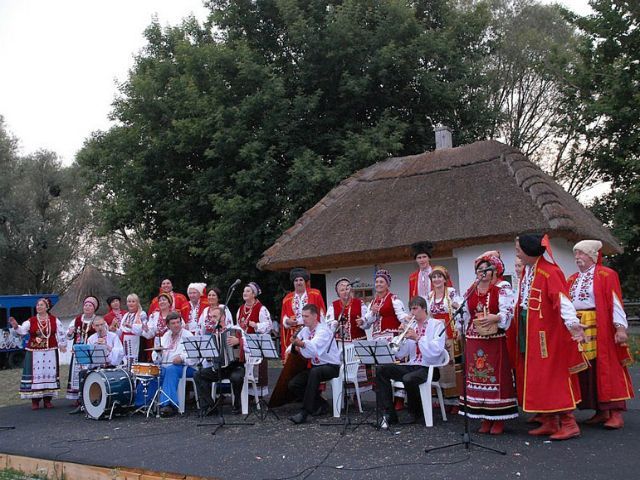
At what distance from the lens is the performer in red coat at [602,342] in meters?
6.39

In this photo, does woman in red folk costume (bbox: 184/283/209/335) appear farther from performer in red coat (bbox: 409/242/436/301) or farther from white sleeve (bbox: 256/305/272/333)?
performer in red coat (bbox: 409/242/436/301)

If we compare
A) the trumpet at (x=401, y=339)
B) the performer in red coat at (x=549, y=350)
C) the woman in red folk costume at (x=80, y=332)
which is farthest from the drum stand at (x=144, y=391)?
the performer in red coat at (x=549, y=350)

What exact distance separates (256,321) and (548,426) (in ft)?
14.6

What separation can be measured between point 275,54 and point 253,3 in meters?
1.63

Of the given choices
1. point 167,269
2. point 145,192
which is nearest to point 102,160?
point 145,192

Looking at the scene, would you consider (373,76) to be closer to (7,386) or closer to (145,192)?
(145,192)

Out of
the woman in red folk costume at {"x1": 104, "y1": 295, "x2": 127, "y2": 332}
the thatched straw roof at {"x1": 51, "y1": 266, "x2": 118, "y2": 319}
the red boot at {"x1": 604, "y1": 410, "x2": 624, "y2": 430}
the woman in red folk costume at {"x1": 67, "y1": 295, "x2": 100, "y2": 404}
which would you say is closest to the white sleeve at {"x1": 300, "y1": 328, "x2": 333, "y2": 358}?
the red boot at {"x1": 604, "y1": 410, "x2": 624, "y2": 430}

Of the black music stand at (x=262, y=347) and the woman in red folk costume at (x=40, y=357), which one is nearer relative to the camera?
the black music stand at (x=262, y=347)

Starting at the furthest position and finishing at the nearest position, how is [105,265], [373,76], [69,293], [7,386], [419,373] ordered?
[105,265] → [69,293] → [373,76] → [7,386] → [419,373]

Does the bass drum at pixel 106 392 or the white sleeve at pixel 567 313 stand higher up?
the white sleeve at pixel 567 313

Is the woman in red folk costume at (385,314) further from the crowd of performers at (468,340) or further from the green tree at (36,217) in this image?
the green tree at (36,217)

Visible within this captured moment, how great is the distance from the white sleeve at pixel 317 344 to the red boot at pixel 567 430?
285 cm

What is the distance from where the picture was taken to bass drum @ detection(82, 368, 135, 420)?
29.1 feet

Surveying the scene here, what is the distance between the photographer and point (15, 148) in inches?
1314
